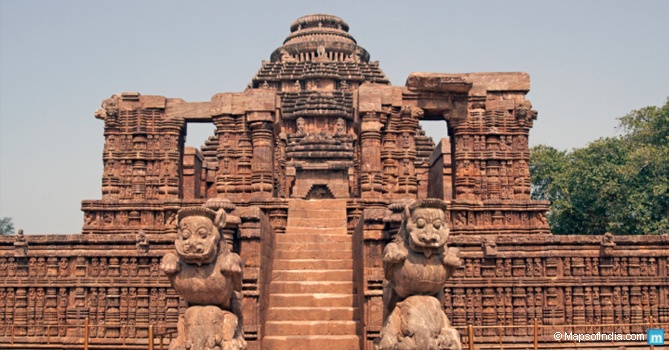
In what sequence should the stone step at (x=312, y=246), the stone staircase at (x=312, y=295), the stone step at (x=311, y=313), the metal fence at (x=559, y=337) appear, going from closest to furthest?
the stone staircase at (x=312, y=295)
the stone step at (x=311, y=313)
the stone step at (x=312, y=246)
the metal fence at (x=559, y=337)

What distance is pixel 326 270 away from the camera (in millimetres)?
12016

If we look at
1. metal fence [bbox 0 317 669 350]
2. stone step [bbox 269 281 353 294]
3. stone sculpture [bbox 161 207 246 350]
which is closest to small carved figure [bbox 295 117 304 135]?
metal fence [bbox 0 317 669 350]

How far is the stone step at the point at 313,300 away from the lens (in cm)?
1113

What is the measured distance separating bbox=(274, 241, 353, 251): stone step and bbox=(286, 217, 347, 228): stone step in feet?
7.52

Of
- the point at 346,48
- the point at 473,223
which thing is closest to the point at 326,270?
the point at 473,223

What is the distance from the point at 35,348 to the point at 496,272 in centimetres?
960

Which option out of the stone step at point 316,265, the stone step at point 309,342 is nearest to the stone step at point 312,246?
the stone step at point 316,265

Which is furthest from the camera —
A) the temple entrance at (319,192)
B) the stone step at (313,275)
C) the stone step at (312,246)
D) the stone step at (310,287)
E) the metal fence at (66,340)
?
the temple entrance at (319,192)

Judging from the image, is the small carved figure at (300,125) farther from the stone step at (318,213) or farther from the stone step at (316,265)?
the stone step at (316,265)

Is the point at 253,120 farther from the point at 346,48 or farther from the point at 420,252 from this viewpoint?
the point at 346,48

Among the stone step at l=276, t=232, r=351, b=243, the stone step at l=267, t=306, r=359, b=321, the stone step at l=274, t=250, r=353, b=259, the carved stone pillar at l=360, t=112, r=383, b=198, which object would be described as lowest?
the stone step at l=267, t=306, r=359, b=321

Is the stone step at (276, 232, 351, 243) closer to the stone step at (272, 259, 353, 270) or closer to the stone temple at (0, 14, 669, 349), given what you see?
the stone temple at (0, 14, 669, 349)

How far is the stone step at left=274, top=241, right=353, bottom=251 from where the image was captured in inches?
500

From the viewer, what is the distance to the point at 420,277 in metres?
7.76
